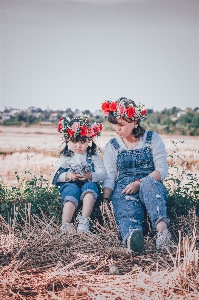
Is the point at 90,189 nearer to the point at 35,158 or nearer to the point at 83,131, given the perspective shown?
the point at 83,131

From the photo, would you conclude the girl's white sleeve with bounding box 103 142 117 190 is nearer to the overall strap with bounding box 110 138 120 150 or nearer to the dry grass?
the overall strap with bounding box 110 138 120 150

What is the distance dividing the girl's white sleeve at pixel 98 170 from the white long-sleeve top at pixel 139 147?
3.1 inches

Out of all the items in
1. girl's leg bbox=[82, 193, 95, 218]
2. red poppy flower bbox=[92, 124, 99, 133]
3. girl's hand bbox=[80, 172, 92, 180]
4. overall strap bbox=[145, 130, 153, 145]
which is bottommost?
girl's leg bbox=[82, 193, 95, 218]

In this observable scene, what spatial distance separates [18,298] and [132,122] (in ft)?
7.82

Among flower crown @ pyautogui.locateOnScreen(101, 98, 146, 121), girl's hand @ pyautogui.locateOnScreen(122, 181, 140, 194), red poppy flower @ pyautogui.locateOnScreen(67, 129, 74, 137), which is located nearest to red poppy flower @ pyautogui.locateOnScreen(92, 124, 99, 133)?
red poppy flower @ pyautogui.locateOnScreen(67, 129, 74, 137)

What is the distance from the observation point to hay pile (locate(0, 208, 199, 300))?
3.56m

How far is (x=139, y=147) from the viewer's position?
5.27 metres

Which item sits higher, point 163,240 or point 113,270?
point 163,240

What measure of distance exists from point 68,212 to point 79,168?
0.60 m

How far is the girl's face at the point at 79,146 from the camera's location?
5.50 m

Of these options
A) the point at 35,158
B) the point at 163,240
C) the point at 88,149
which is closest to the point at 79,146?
the point at 88,149

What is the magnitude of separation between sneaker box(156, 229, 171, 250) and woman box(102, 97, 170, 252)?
60 mm

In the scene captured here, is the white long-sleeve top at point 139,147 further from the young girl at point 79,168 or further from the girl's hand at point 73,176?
the girl's hand at point 73,176

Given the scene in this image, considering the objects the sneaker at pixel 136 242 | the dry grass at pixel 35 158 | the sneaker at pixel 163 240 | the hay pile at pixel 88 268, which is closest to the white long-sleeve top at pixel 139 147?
the hay pile at pixel 88 268
